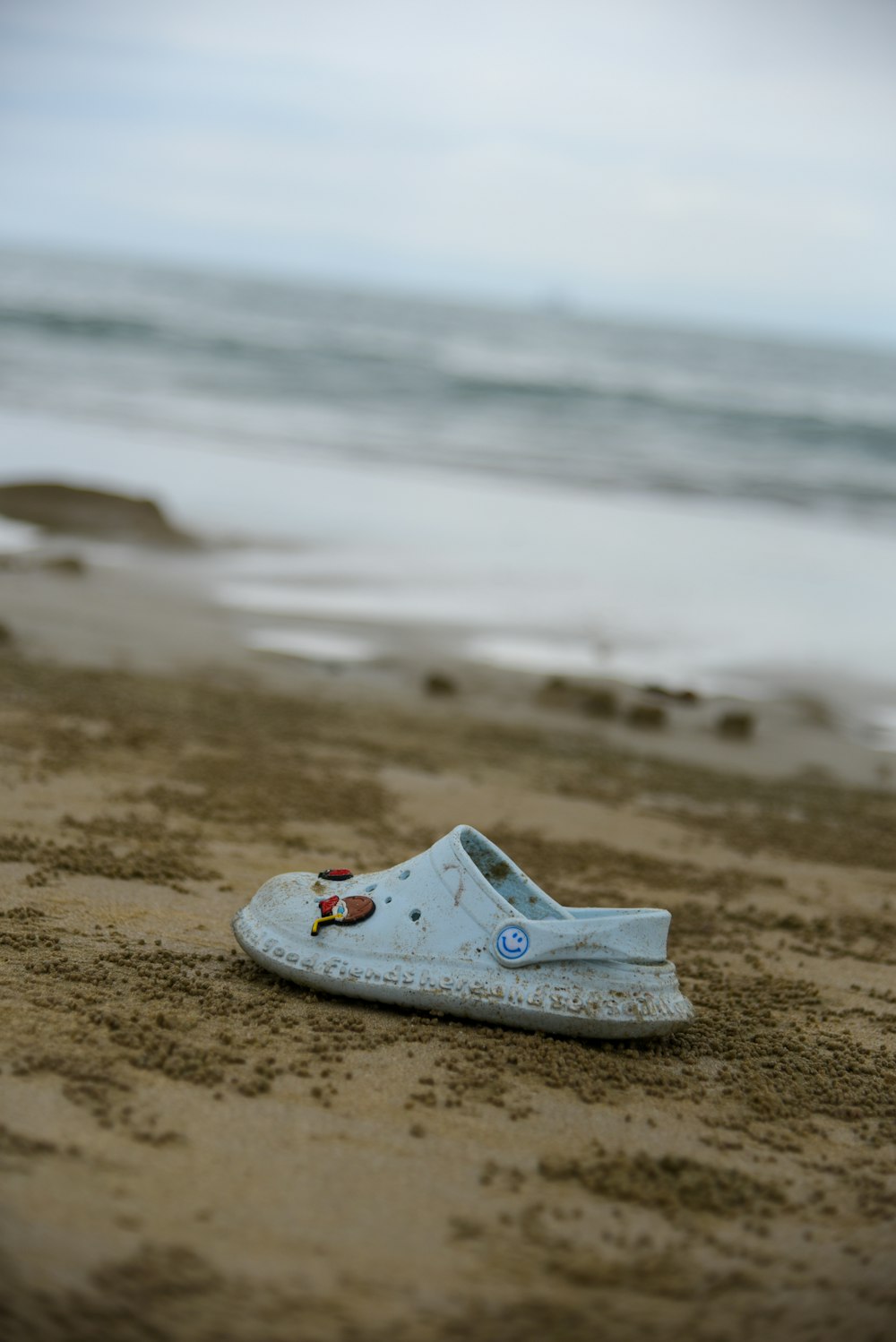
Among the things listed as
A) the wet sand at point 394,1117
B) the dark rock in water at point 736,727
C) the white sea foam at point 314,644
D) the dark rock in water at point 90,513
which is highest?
the wet sand at point 394,1117

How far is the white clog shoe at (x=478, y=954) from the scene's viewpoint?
2.30 metres

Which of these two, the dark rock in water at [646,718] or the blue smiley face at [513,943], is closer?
the blue smiley face at [513,943]

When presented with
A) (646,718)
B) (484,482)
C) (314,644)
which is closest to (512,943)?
(646,718)

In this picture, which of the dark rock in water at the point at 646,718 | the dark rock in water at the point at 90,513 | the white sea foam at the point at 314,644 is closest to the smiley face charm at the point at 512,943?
the dark rock in water at the point at 646,718

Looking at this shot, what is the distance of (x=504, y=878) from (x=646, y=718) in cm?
344

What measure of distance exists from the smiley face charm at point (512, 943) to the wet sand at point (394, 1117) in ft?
0.49

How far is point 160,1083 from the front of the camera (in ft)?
6.46

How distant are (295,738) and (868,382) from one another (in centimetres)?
3582

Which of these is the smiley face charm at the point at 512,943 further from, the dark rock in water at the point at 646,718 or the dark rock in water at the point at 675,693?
the dark rock in water at the point at 675,693

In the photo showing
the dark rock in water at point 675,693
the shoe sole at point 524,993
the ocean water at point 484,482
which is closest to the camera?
the shoe sole at point 524,993

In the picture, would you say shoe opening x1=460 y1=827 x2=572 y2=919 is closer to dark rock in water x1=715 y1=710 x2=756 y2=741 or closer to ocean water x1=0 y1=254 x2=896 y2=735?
dark rock in water x1=715 y1=710 x2=756 y2=741

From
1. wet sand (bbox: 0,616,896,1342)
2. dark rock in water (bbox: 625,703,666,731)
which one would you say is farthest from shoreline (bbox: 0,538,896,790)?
wet sand (bbox: 0,616,896,1342)

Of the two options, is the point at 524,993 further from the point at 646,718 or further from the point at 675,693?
the point at 675,693

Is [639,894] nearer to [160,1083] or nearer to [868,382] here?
[160,1083]
